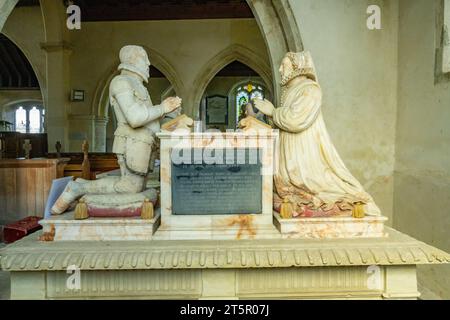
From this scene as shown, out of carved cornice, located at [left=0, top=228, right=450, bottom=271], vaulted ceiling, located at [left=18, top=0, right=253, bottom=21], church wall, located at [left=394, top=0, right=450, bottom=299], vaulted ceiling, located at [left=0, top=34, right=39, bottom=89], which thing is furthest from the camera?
vaulted ceiling, located at [left=0, top=34, right=39, bottom=89]

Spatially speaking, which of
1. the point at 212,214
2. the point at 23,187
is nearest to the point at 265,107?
the point at 212,214

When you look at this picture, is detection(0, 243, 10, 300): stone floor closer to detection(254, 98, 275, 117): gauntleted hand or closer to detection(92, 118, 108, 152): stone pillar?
detection(254, 98, 275, 117): gauntleted hand

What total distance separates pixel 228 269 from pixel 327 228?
2.65 ft

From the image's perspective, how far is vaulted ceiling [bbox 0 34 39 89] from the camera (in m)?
15.4

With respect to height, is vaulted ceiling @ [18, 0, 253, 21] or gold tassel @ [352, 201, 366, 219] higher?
vaulted ceiling @ [18, 0, 253, 21]

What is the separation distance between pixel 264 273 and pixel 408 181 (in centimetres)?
238

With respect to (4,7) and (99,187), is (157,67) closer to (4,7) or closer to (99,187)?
(4,7)

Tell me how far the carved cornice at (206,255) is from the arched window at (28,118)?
17.7 metres

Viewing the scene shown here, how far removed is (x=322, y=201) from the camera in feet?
9.28

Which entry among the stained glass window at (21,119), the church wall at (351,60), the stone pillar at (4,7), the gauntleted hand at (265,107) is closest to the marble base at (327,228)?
the gauntleted hand at (265,107)

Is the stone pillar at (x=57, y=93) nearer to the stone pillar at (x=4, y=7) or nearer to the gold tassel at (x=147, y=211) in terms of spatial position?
the stone pillar at (x=4, y=7)

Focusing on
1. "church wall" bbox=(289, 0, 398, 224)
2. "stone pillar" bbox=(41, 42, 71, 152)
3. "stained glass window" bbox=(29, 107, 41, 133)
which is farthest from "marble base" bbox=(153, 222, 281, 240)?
"stained glass window" bbox=(29, 107, 41, 133)

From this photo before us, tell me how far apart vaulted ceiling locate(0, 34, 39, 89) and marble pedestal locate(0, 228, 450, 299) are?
604 inches

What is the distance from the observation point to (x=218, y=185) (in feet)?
9.25
